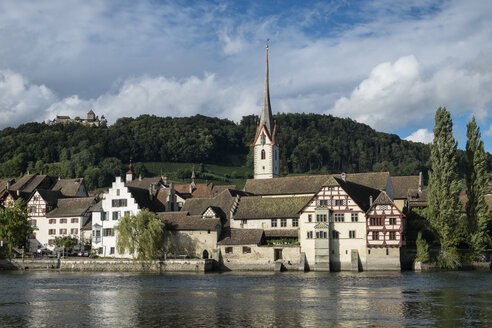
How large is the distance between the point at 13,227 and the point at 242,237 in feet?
107

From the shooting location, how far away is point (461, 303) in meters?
46.2

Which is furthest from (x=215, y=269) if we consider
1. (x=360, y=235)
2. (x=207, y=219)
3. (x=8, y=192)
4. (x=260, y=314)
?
(x=8, y=192)

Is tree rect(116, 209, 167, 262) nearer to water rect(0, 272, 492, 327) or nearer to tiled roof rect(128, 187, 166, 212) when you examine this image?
water rect(0, 272, 492, 327)

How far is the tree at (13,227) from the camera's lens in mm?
85562

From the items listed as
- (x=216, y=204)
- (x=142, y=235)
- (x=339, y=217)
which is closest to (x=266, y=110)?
(x=216, y=204)

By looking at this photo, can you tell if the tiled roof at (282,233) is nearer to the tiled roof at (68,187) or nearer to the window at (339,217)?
the window at (339,217)

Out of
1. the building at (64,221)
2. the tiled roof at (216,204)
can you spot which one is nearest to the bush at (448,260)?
the tiled roof at (216,204)

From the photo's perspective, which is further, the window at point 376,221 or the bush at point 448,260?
the window at point 376,221

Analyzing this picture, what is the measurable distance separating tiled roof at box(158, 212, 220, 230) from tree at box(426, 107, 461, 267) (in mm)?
27317

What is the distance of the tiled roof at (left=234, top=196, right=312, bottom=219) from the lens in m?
81.2

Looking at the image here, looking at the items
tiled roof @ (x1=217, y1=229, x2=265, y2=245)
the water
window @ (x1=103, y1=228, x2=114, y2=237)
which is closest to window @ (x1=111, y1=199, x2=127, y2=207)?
window @ (x1=103, y1=228, x2=114, y2=237)

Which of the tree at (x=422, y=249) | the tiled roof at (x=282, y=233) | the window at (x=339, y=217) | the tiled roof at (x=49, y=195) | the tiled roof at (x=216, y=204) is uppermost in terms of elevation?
the tiled roof at (x=49, y=195)

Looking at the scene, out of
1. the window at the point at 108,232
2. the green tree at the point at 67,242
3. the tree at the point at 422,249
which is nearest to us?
the tree at the point at 422,249

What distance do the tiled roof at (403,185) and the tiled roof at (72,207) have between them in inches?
1875
